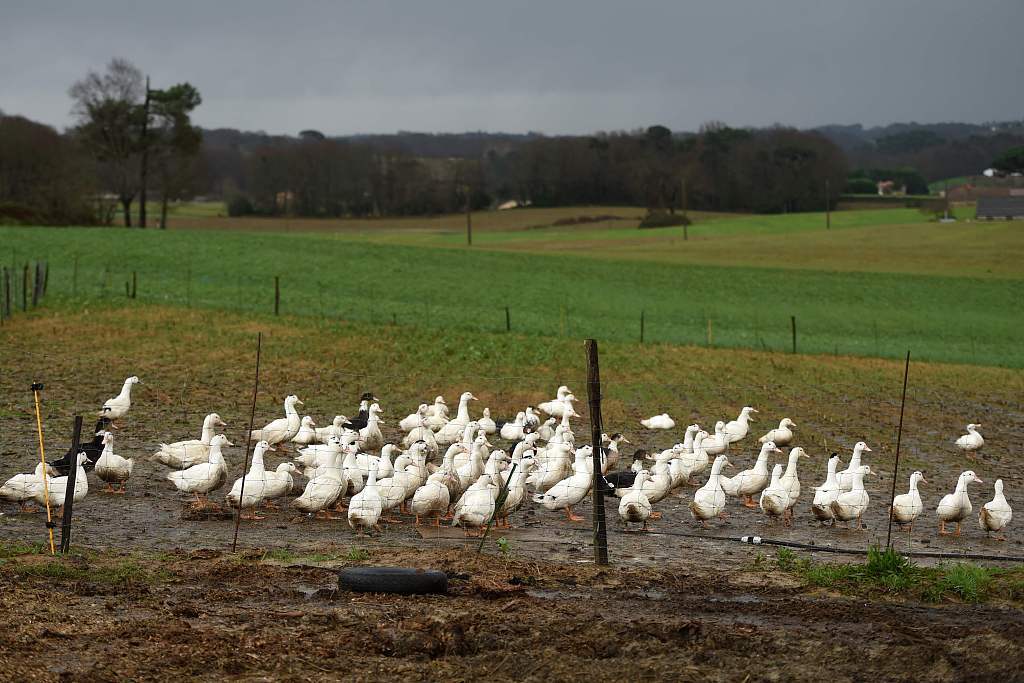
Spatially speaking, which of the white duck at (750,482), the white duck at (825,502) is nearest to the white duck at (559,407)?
the white duck at (750,482)

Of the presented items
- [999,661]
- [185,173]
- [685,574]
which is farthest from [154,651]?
[185,173]

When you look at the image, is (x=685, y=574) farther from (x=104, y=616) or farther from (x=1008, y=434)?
→ (x=1008, y=434)

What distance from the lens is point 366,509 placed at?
40.9 ft

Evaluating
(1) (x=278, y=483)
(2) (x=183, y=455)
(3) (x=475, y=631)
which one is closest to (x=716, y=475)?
(1) (x=278, y=483)

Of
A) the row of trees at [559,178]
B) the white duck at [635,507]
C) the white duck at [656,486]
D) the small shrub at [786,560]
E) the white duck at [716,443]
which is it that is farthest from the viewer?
the row of trees at [559,178]

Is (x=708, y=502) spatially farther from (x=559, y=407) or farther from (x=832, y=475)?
(x=559, y=407)

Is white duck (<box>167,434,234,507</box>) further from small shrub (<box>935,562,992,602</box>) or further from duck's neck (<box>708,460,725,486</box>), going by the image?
small shrub (<box>935,562,992,602</box>)

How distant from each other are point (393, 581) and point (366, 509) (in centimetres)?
303

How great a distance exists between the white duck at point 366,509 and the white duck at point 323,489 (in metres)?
0.66

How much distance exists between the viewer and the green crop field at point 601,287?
36719mm

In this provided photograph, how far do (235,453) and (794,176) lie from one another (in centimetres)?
11351

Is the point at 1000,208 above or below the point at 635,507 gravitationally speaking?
above

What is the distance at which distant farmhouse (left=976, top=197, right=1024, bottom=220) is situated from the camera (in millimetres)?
91525

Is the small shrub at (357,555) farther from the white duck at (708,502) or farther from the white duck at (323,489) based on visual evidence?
the white duck at (708,502)
